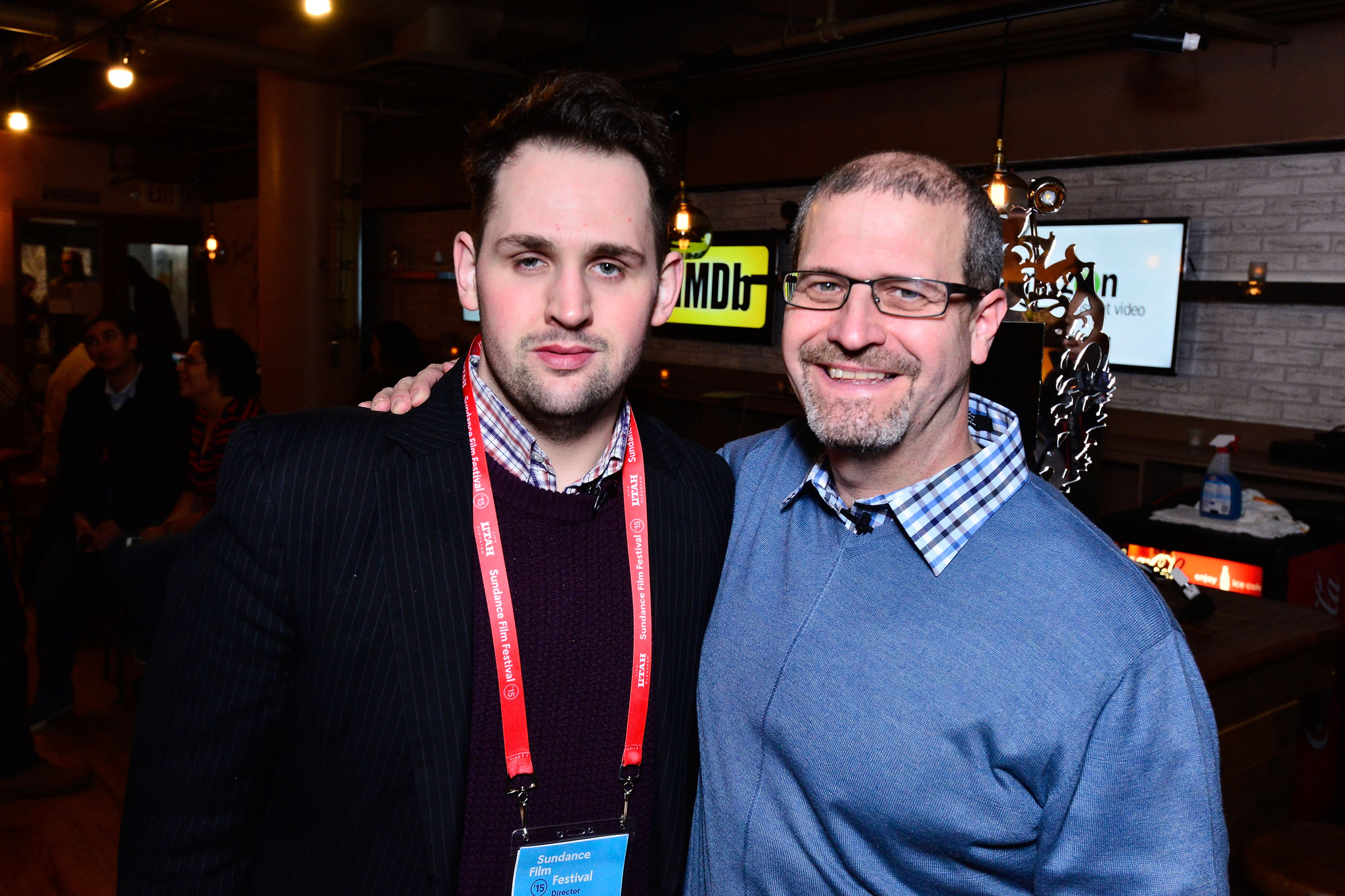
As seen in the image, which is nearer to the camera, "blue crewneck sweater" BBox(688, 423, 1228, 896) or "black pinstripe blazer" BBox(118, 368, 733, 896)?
"blue crewneck sweater" BBox(688, 423, 1228, 896)

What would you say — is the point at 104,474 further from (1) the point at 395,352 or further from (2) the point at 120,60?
(2) the point at 120,60

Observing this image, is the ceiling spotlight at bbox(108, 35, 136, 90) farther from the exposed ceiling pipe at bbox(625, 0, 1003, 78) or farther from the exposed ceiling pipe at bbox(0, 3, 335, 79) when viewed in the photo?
the exposed ceiling pipe at bbox(625, 0, 1003, 78)

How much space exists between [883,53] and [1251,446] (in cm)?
282

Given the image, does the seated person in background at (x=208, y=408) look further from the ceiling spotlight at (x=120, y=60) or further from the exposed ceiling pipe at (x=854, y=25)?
the exposed ceiling pipe at (x=854, y=25)

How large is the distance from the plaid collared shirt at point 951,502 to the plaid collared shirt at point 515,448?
40 cm

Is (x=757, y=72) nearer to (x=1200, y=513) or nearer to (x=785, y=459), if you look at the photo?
(x=1200, y=513)

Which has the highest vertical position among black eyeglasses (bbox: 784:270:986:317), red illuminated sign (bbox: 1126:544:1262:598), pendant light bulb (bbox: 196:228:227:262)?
pendant light bulb (bbox: 196:228:227:262)

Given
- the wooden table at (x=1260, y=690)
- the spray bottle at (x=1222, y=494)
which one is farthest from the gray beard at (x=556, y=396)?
the spray bottle at (x=1222, y=494)

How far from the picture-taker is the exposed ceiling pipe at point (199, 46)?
5.75 metres

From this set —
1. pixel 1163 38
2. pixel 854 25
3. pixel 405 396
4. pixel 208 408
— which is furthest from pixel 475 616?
pixel 854 25

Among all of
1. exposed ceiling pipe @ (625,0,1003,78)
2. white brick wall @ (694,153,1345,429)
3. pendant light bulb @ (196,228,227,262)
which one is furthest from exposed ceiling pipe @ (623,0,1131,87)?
pendant light bulb @ (196,228,227,262)

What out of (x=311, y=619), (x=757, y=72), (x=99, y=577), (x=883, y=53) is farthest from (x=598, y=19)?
(x=311, y=619)

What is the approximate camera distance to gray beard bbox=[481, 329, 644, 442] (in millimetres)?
1352

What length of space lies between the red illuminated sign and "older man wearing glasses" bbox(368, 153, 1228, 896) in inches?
93.7
